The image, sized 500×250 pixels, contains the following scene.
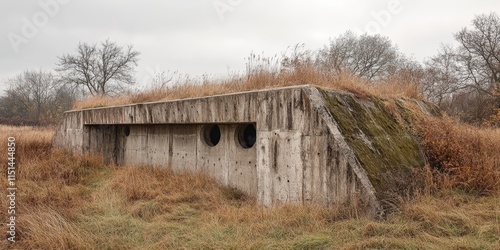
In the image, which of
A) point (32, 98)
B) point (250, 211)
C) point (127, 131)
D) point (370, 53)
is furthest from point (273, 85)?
point (32, 98)

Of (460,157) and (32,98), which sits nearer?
(460,157)

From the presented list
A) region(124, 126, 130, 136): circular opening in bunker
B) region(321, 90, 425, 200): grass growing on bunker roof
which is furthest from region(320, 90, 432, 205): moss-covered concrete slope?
region(124, 126, 130, 136): circular opening in bunker

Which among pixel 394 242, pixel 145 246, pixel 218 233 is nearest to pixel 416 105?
pixel 394 242

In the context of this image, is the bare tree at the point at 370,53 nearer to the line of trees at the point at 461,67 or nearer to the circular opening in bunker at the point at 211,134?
the line of trees at the point at 461,67

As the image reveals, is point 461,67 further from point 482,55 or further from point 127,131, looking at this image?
point 127,131

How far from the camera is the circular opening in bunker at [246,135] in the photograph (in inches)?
224

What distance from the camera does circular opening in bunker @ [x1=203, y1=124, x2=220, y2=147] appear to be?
6.36m

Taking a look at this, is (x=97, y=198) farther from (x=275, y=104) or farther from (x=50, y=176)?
(x=275, y=104)

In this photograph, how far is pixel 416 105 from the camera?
6.50 m

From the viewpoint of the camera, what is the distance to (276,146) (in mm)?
4559

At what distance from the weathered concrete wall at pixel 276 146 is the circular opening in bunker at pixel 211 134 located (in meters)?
0.10

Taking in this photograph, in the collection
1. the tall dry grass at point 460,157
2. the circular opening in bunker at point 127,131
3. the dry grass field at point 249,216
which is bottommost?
the dry grass field at point 249,216

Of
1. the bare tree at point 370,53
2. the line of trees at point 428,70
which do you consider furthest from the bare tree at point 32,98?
the bare tree at point 370,53

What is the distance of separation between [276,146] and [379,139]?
A: 4.42 ft
